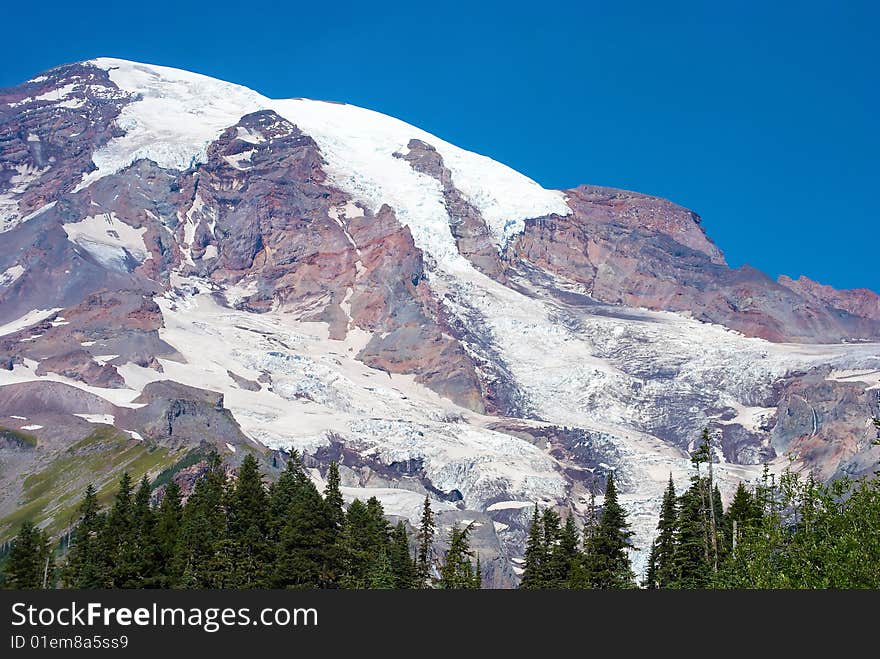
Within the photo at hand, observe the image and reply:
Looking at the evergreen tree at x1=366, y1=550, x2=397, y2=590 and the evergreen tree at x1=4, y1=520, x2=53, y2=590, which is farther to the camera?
the evergreen tree at x1=4, y1=520, x2=53, y2=590

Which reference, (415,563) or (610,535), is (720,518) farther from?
(415,563)

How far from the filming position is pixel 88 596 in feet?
144

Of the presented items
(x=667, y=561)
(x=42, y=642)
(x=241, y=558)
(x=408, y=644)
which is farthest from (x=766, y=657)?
(x=241, y=558)

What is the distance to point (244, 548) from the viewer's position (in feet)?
329

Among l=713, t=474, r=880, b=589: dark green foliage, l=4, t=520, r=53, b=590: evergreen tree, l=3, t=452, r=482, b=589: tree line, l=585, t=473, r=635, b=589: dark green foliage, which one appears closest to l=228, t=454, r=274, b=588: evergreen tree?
l=3, t=452, r=482, b=589: tree line

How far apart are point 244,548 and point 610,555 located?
2913 cm

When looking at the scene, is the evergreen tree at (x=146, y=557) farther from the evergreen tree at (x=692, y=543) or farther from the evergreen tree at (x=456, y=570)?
the evergreen tree at (x=692, y=543)

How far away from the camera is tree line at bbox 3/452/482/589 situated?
95.2m

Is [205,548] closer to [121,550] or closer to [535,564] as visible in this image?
[121,550]

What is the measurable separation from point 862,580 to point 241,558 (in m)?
51.8

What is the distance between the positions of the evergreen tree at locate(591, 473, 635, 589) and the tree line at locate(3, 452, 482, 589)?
11.4 m

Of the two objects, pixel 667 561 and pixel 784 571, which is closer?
pixel 784 571

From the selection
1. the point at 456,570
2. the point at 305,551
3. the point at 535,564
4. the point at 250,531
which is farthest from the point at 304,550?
the point at 535,564

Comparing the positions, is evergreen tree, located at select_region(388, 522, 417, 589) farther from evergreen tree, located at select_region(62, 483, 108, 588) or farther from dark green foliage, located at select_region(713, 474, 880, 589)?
dark green foliage, located at select_region(713, 474, 880, 589)
